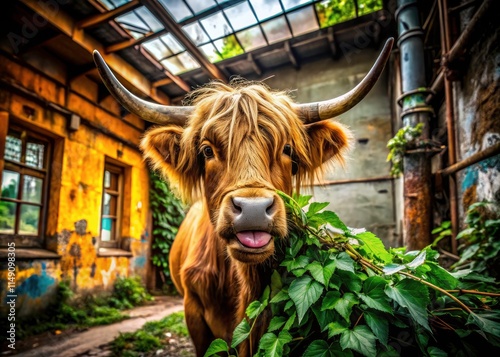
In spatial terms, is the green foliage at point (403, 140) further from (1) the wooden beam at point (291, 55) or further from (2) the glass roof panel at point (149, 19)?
(2) the glass roof panel at point (149, 19)

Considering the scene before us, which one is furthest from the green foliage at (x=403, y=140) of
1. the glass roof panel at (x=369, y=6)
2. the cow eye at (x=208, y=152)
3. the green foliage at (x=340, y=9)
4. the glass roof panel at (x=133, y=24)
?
the glass roof panel at (x=133, y=24)

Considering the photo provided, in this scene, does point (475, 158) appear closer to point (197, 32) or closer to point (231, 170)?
point (231, 170)

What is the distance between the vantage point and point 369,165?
8031 mm

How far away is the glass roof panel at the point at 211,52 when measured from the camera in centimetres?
792

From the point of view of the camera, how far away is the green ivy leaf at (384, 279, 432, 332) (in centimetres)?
94

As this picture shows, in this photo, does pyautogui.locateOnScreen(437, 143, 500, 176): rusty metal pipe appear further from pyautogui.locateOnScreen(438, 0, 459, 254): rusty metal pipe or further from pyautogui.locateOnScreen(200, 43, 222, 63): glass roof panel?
pyautogui.locateOnScreen(200, 43, 222, 63): glass roof panel

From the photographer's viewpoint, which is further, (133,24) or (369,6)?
(369,6)

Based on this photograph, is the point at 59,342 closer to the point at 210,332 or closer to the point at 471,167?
the point at 210,332

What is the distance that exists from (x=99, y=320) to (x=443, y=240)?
5.75 metres

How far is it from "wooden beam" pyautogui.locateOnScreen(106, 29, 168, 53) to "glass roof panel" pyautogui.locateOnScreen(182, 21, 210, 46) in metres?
0.83

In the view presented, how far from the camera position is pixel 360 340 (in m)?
0.94

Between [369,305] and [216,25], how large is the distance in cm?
748

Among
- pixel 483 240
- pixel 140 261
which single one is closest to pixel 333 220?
A: pixel 483 240

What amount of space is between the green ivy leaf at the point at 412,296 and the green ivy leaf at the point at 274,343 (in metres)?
0.39
